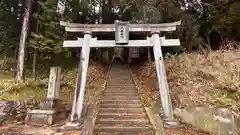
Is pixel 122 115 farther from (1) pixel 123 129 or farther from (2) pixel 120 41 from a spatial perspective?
(2) pixel 120 41

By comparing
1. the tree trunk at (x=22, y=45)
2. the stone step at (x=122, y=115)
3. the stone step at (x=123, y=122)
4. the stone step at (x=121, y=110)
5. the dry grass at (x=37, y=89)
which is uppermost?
the tree trunk at (x=22, y=45)

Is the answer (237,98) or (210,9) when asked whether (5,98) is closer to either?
(237,98)

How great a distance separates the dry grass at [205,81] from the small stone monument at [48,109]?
3.76 meters

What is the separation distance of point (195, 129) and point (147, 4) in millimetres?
8625

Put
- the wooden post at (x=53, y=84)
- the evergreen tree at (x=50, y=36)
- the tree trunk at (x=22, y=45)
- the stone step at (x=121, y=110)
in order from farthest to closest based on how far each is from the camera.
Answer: the tree trunk at (x=22, y=45)
the evergreen tree at (x=50, y=36)
the wooden post at (x=53, y=84)
the stone step at (x=121, y=110)

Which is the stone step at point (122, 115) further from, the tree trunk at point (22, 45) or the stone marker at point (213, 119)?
the tree trunk at point (22, 45)

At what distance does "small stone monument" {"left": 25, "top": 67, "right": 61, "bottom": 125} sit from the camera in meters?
8.91

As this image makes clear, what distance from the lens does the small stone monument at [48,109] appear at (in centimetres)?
891

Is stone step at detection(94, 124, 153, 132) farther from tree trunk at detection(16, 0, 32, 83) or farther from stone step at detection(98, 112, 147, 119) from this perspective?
tree trunk at detection(16, 0, 32, 83)

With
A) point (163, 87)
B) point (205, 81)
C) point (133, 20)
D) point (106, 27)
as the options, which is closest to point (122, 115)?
point (163, 87)

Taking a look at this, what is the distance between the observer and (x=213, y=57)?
10.9 m

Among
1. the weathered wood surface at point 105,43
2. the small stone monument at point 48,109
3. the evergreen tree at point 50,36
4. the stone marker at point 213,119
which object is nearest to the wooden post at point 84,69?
the weathered wood surface at point 105,43

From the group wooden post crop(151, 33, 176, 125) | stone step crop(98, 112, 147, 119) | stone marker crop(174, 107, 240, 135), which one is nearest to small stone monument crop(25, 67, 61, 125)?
stone step crop(98, 112, 147, 119)

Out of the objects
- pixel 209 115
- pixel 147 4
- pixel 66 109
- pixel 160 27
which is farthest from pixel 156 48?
pixel 147 4
